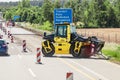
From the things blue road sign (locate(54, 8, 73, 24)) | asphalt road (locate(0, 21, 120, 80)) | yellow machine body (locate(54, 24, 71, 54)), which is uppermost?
blue road sign (locate(54, 8, 73, 24))

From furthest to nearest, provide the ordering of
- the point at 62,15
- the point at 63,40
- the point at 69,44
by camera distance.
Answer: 1. the point at 62,15
2. the point at 63,40
3. the point at 69,44

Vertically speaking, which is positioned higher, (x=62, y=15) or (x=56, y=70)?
(x=62, y=15)

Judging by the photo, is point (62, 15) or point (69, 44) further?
point (62, 15)

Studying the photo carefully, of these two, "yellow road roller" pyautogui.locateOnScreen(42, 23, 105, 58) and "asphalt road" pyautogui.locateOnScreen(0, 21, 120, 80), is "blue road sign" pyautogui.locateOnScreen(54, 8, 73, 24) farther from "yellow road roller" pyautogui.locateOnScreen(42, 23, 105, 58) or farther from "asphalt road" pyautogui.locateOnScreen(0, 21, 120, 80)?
"asphalt road" pyautogui.locateOnScreen(0, 21, 120, 80)

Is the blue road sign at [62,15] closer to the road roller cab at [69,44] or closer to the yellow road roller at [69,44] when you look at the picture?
the road roller cab at [69,44]

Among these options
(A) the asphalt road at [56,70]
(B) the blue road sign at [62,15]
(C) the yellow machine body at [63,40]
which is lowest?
(A) the asphalt road at [56,70]

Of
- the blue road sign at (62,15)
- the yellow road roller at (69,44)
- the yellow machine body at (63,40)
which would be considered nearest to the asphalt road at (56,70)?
the yellow road roller at (69,44)

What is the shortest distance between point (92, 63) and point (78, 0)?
421 ft

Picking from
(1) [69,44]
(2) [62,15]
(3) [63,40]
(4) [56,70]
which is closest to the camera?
(4) [56,70]

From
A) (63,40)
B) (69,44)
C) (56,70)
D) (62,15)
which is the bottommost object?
(56,70)

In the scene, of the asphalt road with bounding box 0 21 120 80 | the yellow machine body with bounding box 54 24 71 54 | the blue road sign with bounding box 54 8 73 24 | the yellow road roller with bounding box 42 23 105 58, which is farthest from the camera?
the blue road sign with bounding box 54 8 73 24

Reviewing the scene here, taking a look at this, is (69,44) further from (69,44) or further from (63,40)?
(63,40)

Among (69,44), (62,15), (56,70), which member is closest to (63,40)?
(69,44)

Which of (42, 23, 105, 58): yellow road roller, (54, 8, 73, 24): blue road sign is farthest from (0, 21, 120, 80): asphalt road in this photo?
(54, 8, 73, 24): blue road sign
